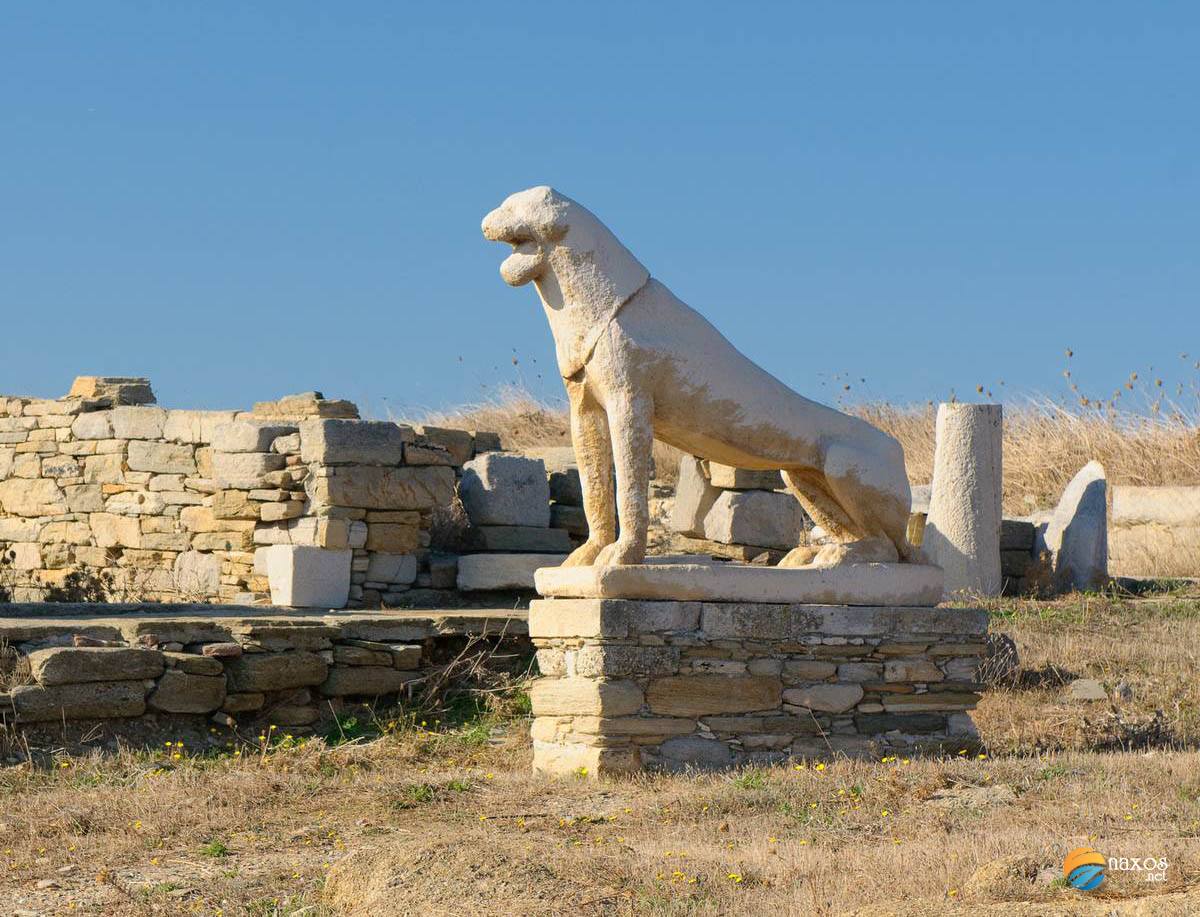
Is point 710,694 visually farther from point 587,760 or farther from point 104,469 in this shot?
point 104,469

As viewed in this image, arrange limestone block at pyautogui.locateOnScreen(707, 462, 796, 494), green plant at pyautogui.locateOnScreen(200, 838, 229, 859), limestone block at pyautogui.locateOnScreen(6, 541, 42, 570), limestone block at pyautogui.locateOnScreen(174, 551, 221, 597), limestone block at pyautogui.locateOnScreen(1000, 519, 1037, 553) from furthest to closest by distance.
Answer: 1. limestone block at pyautogui.locateOnScreen(1000, 519, 1037, 553)
2. limestone block at pyautogui.locateOnScreen(6, 541, 42, 570)
3. limestone block at pyautogui.locateOnScreen(707, 462, 796, 494)
4. limestone block at pyautogui.locateOnScreen(174, 551, 221, 597)
5. green plant at pyautogui.locateOnScreen(200, 838, 229, 859)

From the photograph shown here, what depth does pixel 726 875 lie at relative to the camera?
17.2 ft

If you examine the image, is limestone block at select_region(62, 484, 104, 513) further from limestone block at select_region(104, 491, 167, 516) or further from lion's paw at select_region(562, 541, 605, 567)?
lion's paw at select_region(562, 541, 605, 567)

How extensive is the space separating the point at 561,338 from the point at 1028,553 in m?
8.45

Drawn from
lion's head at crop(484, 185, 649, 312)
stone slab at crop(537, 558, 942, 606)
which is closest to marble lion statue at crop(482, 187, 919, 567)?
lion's head at crop(484, 185, 649, 312)

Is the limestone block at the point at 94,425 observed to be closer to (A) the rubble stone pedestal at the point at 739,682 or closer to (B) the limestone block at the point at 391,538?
(B) the limestone block at the point at 391,538

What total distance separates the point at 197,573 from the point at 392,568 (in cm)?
170

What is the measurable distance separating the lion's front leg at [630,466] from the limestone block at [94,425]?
7148mm

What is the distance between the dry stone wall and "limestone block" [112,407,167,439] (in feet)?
0.04

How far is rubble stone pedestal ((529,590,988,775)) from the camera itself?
7156 mm

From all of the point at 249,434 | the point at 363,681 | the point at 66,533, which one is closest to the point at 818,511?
the point at 363,681

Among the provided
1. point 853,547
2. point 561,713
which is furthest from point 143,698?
point 853,547

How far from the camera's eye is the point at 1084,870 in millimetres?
4930

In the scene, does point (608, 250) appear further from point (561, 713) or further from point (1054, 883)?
point (1054, 883)
